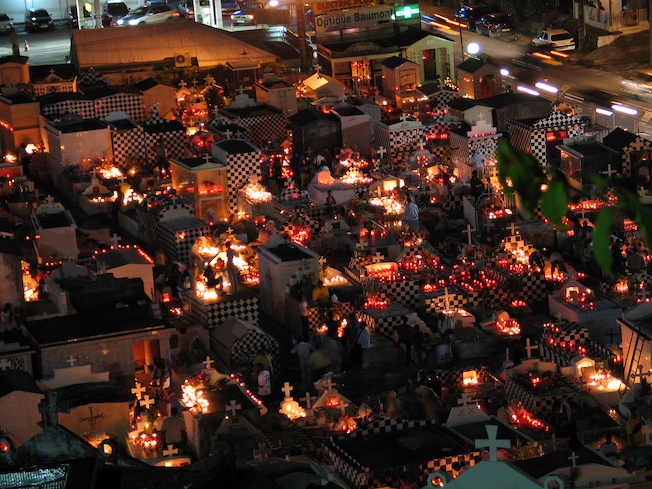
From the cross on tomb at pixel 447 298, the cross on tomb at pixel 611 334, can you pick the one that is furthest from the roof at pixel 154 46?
the cross on tomb at pixel 611 334

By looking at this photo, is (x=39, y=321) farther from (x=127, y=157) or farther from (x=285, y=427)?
(x=127, y=157)

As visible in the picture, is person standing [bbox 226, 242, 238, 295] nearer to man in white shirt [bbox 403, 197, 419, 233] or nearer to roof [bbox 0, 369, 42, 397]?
man in white shirt [bbox 403, 197, 419, 233]

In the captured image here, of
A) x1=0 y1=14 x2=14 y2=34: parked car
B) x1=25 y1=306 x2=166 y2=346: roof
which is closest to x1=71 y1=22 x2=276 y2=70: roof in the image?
x1=0 y1=14 x2=14 y2=34: parked car

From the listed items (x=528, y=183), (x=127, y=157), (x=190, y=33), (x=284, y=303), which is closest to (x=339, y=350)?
(x=284, y=303)

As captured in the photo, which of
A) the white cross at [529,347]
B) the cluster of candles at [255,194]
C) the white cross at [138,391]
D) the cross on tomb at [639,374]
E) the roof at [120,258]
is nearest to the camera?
the white cross at [138,391]

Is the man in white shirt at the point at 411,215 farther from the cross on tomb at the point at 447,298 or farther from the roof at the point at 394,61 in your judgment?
the roof at the point at 394,61

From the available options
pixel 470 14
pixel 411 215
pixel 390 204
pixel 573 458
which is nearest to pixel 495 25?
pixel 470 14
